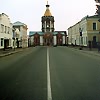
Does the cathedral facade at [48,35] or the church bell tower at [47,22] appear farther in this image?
the cathedral facade at [48,35]

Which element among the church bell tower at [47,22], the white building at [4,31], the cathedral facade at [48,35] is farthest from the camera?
the cathedral facade at [48,35]

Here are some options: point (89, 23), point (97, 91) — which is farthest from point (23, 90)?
point (89, 23)

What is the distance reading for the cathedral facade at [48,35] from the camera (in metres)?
141

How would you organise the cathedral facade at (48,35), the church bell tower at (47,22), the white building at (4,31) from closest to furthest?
the white building at (4,31)
the church bell tower at (47,22)
the cathedral facade at (48,35)

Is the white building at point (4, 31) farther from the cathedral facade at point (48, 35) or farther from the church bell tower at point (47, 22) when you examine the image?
the cathedral facade at point (48, 35)

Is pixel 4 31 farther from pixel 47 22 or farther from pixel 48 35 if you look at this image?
pixel 47 22

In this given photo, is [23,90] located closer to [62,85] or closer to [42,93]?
[42,93]

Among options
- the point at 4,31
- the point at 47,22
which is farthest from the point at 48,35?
the point at 4,31

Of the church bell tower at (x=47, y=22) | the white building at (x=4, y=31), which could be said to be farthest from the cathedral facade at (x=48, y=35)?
the white building at (x=4, y=31)

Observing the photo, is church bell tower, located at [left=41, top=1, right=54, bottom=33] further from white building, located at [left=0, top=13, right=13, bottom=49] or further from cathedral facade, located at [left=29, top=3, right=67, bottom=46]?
white building, located at [left=0, top=13, right=13, bottom=49]

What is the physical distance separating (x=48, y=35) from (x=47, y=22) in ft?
22.2

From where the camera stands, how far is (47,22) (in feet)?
463

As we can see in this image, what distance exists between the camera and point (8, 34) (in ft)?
217

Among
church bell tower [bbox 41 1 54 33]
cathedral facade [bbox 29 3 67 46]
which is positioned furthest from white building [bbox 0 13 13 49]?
cathedral facade [bbox 29 3 67 46]
